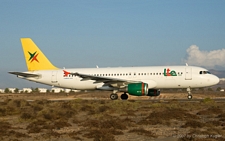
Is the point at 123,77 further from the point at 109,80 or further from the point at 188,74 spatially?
the point at 188,74

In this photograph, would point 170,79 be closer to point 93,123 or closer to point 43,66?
point 43,66

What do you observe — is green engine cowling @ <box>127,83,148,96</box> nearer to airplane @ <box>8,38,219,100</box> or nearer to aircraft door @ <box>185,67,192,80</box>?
airplane @ <box>8,38,219,100</box>

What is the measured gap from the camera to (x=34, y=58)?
150ft

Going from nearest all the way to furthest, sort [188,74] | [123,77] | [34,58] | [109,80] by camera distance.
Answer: [188,74], [109,80], [123,77], [34,58]

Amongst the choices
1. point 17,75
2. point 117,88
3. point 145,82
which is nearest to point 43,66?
point 17,75

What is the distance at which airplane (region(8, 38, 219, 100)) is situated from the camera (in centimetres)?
3975

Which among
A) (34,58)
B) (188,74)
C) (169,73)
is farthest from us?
(34,58)

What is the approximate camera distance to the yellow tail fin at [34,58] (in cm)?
4553

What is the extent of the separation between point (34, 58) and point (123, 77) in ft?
38.7

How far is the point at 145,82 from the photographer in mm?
40500

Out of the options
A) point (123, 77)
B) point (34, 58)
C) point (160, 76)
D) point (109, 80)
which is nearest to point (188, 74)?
point (160, 76)

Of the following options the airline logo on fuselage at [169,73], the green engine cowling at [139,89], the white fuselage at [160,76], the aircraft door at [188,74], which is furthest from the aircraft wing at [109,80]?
the aircraft door at [188,74]

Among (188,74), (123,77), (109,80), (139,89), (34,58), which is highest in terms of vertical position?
(34,58)

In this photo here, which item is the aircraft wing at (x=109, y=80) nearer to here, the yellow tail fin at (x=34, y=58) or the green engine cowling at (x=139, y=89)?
the green engine cowling at (x=139, y=89)
